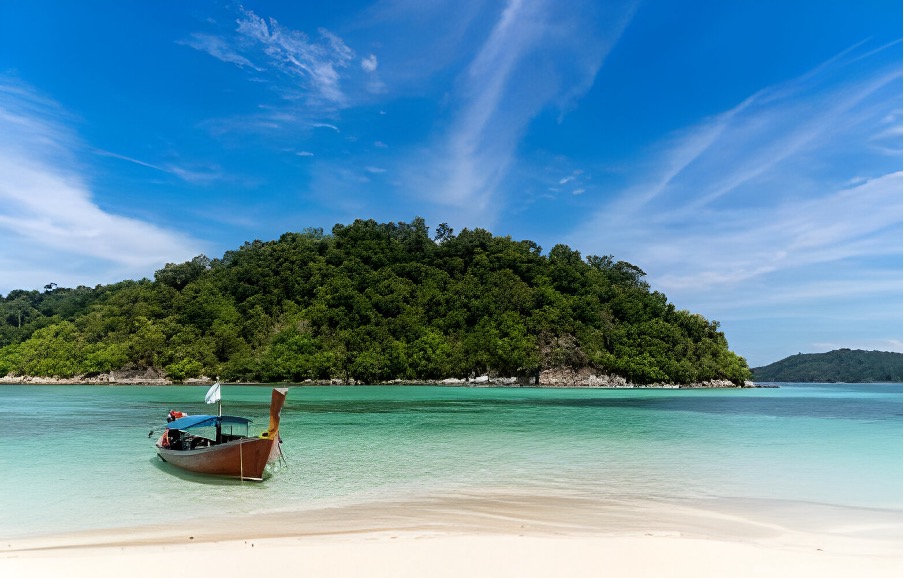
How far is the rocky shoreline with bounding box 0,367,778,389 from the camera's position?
81000mm

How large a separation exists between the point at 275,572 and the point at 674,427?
2388 cm

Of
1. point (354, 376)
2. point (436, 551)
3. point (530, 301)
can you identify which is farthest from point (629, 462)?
point (530, 301)

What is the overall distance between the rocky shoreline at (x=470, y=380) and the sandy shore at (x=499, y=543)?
7453 centimetres

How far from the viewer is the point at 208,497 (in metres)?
11.1

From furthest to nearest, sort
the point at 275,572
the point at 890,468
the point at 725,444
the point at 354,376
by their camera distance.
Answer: the point at 354,376, the point at 725,444, the point at 890,468, the point at 275,572

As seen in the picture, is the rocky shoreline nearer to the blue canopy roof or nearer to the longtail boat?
the blue canopy roof

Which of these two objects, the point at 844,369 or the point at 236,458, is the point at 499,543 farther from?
the point at 844,369

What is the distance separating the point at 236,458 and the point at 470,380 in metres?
74.7

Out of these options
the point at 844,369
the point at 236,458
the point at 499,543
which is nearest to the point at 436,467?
the point at 236,458

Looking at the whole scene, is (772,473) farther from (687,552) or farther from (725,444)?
(687,552)

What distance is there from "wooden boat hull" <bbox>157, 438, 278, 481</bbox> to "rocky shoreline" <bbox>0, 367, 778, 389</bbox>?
71.8m

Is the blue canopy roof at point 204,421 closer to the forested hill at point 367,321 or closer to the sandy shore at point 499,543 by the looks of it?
the sandy shore at point 499,543

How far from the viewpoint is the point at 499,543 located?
300 inches

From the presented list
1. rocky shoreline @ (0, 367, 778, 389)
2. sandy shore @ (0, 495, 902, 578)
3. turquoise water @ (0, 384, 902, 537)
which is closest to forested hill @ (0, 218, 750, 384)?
rocky shoreline @ (0, 367, 778, 389)
